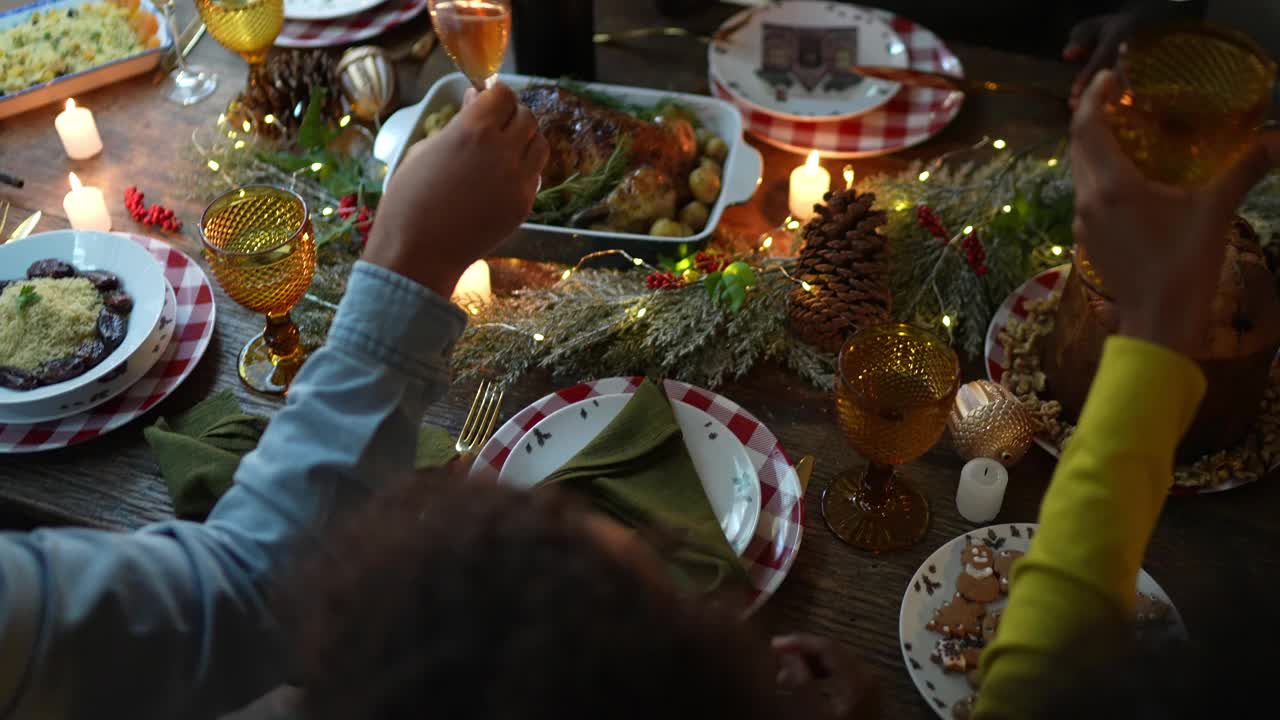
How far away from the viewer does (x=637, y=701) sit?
516 millimetres

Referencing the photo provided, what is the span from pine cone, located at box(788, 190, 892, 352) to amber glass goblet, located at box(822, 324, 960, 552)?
0.59ft

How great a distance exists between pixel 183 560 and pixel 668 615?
1.33 feet

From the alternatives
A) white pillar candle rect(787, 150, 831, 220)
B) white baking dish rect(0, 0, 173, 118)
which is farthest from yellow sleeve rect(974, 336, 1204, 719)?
white baking dish rect(0, 0, 173, 118)

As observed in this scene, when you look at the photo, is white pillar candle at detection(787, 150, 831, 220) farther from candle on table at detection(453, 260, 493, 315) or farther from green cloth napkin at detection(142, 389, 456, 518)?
green cloth napkin at detection(142, 389, 456, 518)

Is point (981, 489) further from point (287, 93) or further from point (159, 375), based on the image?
point (287, 93)

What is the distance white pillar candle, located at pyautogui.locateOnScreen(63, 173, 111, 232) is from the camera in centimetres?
136

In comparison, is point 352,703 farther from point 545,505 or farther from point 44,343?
point 44,343

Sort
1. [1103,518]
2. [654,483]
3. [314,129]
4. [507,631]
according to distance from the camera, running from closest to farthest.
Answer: [507,631], [1103,518], [654,483], [314,129]

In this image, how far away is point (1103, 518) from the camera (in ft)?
2.27

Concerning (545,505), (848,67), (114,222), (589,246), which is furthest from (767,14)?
(545,505)

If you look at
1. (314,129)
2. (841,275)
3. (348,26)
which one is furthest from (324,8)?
(841,275)

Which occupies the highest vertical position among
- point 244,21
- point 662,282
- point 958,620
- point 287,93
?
point 244,21

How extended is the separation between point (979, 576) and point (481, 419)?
21.6 inches

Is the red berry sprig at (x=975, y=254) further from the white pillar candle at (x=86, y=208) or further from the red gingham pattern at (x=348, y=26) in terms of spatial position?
the white pillar candle at (x=86, y=208)
